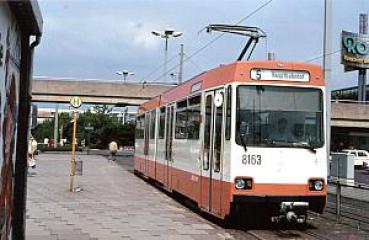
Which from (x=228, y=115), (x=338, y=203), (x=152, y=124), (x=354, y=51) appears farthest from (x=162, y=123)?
(x=354, y=51)

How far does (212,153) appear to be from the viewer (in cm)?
1240

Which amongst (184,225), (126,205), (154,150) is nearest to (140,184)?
(154,150)

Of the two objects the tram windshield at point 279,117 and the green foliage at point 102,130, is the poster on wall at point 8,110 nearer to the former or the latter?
the tram windshield at point 279,117

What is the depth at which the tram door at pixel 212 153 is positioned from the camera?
11.9 m

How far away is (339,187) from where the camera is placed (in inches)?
516

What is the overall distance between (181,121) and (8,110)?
37.8 ft

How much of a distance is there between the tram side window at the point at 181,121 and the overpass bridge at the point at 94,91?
146ft

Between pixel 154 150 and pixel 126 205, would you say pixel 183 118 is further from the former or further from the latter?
pixel 154 150

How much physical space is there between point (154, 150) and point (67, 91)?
41.1 m

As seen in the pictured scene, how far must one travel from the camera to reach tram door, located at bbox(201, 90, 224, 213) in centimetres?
1188

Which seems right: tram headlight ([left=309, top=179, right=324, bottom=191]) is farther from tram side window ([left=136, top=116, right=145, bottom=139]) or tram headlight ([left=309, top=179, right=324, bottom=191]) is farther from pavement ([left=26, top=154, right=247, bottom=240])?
tram side window ([left=136, top=116, right=145, bottom=139])

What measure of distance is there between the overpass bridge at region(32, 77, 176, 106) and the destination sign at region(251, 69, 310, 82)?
49667 millimetres

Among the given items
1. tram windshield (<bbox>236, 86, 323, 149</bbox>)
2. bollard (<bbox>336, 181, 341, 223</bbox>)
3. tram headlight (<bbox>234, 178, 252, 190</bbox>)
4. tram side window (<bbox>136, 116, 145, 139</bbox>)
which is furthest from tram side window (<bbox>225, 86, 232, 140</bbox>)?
tram side window (<bbox>136, 116, 145, 139</bbox>)

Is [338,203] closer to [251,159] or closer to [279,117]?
[279,117]
